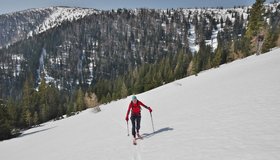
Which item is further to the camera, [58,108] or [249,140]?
[58,108]

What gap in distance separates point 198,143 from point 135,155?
9.97 feet

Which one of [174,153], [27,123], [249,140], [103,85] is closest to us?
[249,140]

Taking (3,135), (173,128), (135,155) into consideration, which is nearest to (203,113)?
(173,128)

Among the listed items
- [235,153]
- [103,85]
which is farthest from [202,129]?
[103,85]

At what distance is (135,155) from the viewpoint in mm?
12211

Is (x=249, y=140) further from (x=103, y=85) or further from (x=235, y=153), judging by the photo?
(x=103, y=85)

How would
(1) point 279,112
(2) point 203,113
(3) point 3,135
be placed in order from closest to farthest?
1. (1) point 279,112
2. (2) point 203,113
3. (3) point 3,135

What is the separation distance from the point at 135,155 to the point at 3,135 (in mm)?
38785

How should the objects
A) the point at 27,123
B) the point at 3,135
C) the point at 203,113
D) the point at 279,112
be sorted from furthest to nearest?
the point at 27,123 < the point at 3,135 < the point at 203,113 < the point at 279,112

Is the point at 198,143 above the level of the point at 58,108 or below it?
above

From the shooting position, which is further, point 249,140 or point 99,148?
point 99,148

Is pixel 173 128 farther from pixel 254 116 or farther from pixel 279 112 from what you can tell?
pixel 279 112

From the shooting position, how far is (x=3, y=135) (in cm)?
4303

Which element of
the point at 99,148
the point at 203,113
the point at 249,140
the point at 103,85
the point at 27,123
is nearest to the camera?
the point at 249,140
